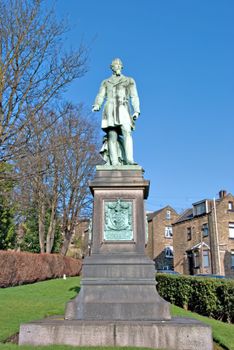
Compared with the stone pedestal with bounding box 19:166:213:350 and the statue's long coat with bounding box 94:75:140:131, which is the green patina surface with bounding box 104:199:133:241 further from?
the statue's long coat with bounding box 94:75:140:131

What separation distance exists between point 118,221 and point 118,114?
2692mm

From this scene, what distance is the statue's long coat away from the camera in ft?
30.0

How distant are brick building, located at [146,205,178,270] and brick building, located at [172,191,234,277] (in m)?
6.27

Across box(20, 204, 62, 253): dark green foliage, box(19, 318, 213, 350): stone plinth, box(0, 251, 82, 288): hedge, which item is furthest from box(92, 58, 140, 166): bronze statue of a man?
box(20, 204, 62, 253): dark green foliage

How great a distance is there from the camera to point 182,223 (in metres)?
46.6

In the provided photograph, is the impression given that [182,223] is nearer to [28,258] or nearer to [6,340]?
[28,258]

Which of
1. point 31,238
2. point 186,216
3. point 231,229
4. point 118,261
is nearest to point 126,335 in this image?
point 118,261

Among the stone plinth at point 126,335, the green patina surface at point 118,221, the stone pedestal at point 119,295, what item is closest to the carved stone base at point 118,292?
the stone pedestal at point 119,295

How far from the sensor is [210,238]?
39875 millimetres

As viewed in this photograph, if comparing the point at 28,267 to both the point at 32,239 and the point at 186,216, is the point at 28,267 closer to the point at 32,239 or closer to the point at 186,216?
the point at 32,239

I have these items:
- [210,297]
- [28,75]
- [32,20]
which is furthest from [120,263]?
[210,297]

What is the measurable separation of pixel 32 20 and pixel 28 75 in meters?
1.51

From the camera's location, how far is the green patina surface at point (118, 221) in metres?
7.95

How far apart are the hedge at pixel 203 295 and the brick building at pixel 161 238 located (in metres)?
35.0
